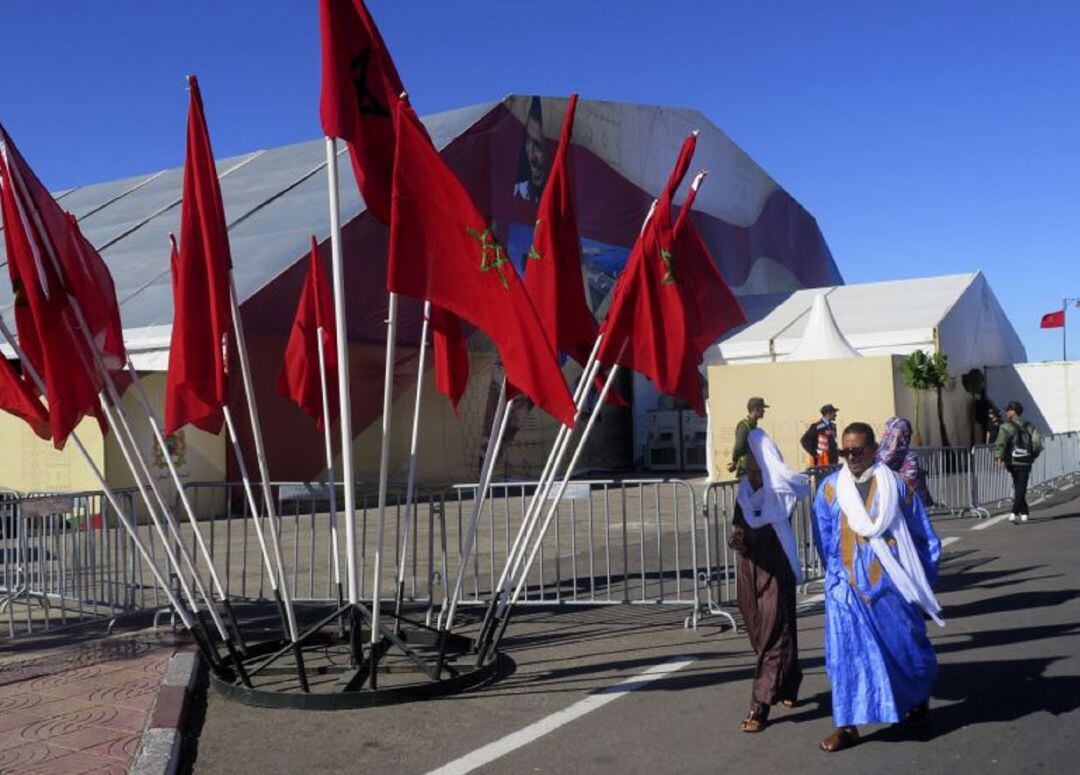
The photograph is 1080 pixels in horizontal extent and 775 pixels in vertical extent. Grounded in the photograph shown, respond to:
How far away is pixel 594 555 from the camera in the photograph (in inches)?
558

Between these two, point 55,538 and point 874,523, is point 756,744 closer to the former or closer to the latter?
point 874,523

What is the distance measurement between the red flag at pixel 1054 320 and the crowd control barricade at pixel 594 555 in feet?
87.3

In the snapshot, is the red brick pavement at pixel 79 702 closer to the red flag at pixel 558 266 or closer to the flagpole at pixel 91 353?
the flagpole at pixel 91 353

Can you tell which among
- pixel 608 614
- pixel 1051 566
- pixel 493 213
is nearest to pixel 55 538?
pixel 608 614

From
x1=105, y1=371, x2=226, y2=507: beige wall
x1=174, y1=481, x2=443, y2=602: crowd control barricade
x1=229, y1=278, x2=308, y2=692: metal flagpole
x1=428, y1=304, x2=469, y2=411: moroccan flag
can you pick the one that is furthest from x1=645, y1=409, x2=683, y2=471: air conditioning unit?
x1=229, y1=278, x2=308, y2=692: metal flagpole

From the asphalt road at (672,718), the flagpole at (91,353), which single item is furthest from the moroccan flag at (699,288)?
the flagpole at (91,353)

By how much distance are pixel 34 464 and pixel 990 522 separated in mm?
15653

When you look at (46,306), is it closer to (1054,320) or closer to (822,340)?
(822,340)

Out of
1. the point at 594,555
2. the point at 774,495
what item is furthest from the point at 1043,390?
the point at 774,495

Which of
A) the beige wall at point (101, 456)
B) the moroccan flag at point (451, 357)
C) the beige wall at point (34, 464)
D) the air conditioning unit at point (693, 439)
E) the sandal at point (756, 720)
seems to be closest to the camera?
the sandal at point (756, 720)

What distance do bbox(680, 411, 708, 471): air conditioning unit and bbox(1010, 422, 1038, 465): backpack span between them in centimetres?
1659

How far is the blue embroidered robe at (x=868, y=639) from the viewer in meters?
5.71

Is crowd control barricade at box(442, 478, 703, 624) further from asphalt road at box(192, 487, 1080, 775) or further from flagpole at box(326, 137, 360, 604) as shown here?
flagpole at box(326, 137, 360, 604)

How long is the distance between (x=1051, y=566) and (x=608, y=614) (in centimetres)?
515
